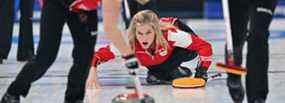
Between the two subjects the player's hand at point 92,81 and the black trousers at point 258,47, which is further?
the player's hand at point 92,81

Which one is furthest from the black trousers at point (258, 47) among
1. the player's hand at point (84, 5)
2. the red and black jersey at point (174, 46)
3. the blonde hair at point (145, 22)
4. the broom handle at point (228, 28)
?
the red and black jersey at point (174, 46)

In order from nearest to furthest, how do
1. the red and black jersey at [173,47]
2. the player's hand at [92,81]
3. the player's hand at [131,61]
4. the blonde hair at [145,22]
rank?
the player's hand at [131,61] < the blonde hair at [145,22] < the player's hand at [92,81] < the red and black jersey at [173,47]

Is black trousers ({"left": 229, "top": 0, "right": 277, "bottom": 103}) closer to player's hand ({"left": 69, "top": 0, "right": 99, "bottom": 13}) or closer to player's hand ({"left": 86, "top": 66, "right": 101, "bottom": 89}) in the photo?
player's hand ({"left": 69, "top": 0, "right": 99, "bottom": 13})

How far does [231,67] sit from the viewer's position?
161 inches

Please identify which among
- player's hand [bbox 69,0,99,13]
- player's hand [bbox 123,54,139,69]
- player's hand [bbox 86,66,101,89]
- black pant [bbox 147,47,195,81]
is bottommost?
black pant [bbox 147,47,195,81]

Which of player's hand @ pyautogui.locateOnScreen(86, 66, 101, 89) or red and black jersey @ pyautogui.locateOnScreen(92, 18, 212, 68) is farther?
red and black jersey @ pyautogui.locateOnScreen(92, 18, 212, 68)

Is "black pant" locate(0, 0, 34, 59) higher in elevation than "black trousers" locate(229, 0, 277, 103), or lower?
lower

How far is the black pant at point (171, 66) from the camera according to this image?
561 centimetres

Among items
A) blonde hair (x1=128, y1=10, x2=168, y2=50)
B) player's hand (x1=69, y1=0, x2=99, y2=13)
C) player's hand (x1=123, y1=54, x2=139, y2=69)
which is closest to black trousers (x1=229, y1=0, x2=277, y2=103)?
player's hand (x1=123, y1=54, x2=139, y2=69)

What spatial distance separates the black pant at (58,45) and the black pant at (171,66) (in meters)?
1.41

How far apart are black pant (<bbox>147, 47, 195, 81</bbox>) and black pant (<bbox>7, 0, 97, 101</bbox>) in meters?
1.41

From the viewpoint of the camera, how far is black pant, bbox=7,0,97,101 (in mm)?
4102

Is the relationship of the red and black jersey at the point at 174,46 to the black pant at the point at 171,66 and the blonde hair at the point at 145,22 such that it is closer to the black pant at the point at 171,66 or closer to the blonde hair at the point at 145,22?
the black pant at the point at 171,66

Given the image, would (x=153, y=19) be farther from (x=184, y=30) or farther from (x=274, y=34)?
(x=274, y=34)
